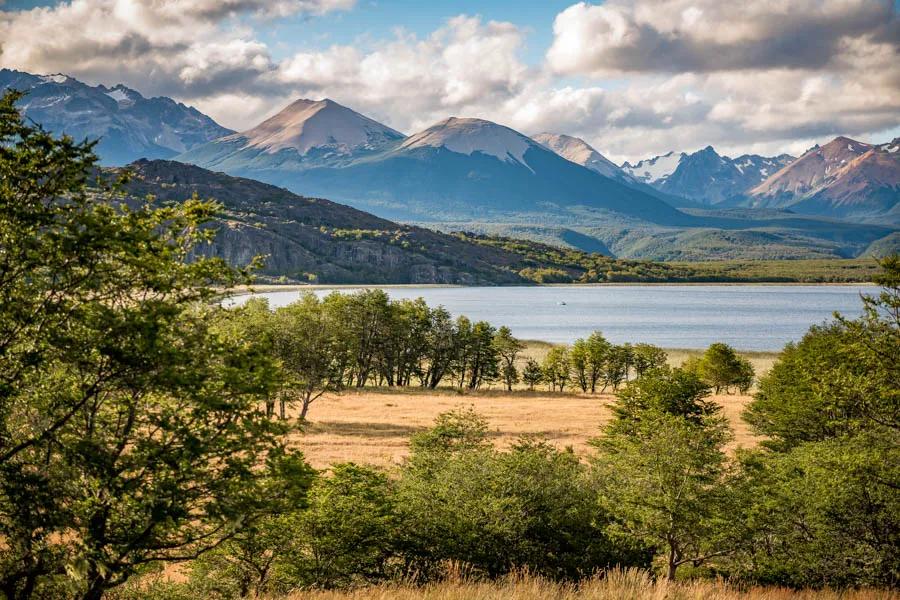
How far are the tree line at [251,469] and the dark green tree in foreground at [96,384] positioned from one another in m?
0.04

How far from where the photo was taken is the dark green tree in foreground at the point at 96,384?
35.7 feet

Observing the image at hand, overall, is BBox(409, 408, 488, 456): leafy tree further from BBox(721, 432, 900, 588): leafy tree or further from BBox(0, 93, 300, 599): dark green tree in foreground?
BBox(0, 93, 300, 599): dark green tree in foreground

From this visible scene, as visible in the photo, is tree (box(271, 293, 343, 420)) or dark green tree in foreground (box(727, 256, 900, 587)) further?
tree (box(271, 293, 343, 420))

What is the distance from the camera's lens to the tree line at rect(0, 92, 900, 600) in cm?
1111

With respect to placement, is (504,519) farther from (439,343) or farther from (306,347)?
(439,343)

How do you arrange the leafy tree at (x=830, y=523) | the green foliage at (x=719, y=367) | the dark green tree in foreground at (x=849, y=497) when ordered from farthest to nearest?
1. the green foliage at (x=719, y=367)
2. the leafy tree at (x=830, y=523)
3. the dark green tree in foreground at (x=849, y=497)

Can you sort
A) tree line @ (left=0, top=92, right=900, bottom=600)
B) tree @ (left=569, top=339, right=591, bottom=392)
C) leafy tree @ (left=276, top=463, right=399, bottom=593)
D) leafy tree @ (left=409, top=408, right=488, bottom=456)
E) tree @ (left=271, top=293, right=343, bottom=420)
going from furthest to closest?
tree @ (left=569, top=339, right=591, bottom=392)
tree @ (left=271, top=293, right=343, bottom=420)
leafy tree @ (left=409, top=408, right=488, bottom=456)
leafy tree @ (left=276, top=463, right=399, bottom=593)
tree line @ (left=0, top=92, right=900, bottom=600)

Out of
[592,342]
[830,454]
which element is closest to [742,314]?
[592,342]

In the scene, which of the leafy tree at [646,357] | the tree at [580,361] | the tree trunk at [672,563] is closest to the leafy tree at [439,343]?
the tree at [580,361]

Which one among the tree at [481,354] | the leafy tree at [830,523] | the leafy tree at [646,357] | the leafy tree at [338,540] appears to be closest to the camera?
the leafy tree at [338,540]

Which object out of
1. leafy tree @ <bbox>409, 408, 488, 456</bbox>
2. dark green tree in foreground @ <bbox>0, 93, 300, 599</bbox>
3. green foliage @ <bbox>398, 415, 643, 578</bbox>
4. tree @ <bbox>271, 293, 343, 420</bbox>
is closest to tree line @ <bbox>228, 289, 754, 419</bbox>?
tree @ <bbox>271, 293, 343, 420</bbox>

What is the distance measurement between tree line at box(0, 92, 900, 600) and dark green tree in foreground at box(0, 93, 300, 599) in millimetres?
45

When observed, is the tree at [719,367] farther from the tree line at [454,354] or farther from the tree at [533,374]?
the tree at [533,374]

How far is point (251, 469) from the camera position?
23172 mm
